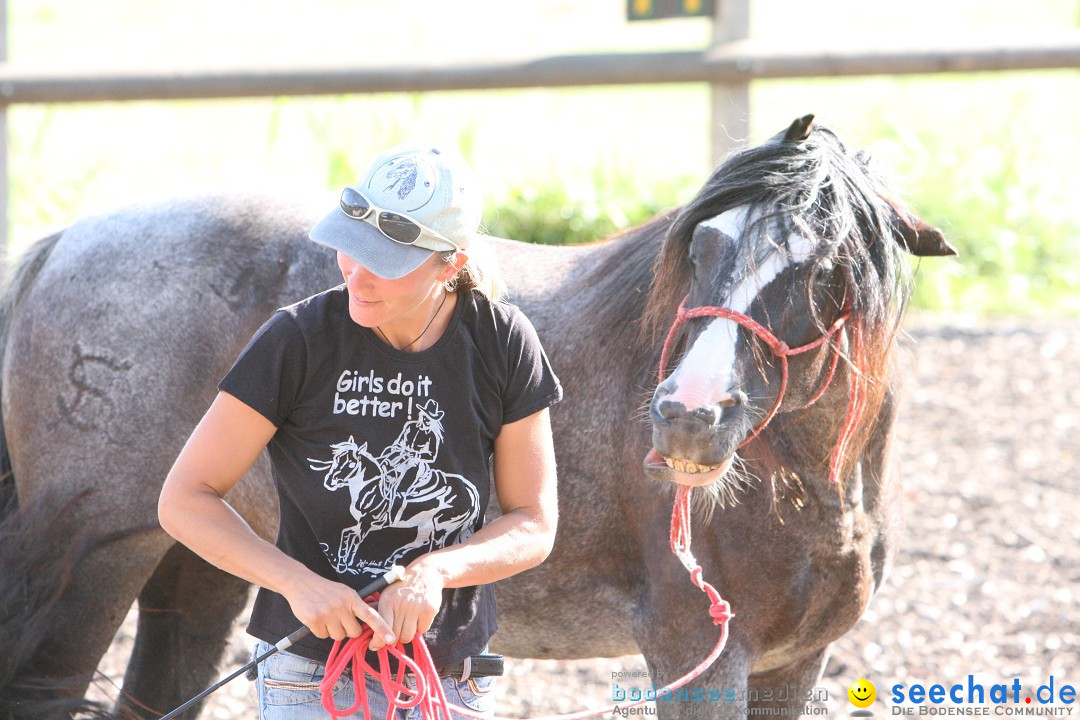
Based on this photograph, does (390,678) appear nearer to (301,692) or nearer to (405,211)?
(301,692)

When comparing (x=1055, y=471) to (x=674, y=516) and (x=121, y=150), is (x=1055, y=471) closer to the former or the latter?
(x=674, y=516)

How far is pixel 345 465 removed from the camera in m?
1.89

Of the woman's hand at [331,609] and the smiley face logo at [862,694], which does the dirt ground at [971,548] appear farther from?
the woman's hand at [331,609]

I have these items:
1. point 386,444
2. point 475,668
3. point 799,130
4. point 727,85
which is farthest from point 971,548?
point 386,444

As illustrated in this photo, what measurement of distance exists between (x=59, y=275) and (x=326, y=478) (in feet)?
4.58

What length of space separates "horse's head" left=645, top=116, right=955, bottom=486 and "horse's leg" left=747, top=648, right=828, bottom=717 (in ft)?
2.07

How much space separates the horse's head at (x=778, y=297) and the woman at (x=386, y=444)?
0.27m

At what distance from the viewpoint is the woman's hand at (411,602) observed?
1736mm

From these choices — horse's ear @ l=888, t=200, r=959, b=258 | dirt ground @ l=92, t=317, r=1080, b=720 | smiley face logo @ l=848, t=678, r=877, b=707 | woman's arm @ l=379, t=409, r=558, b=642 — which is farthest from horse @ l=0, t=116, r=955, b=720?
smiley face logo @ l=848, t=678, r=877, b=707

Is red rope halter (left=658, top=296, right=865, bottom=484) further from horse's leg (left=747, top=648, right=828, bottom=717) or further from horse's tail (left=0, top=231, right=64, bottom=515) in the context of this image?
horse's tail (left=0, top=231, right=64, bottom=515)

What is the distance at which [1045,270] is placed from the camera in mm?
7949

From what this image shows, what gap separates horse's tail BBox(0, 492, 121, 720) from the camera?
2.63m

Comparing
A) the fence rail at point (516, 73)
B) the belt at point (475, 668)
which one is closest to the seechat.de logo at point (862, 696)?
the belt at point (475, 668)

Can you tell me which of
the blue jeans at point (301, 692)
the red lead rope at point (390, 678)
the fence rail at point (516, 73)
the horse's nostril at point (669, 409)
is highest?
the fence rail at point (516, 73)
